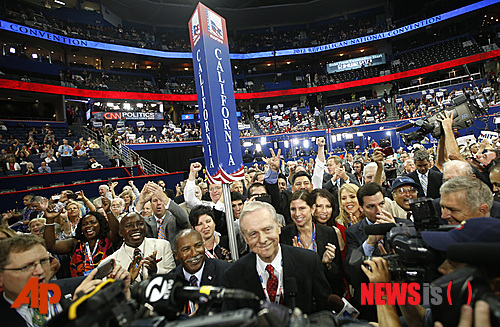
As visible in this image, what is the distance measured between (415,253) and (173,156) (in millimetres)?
22228

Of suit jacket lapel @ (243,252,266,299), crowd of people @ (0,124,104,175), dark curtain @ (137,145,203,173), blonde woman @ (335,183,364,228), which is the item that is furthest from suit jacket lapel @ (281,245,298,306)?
dark curtain @ (137,145,203,173)

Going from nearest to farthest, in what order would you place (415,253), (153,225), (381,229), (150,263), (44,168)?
1. (415,253)
2. (381,229)
3. (150,263)
4. (153,225)
5. (44,168)

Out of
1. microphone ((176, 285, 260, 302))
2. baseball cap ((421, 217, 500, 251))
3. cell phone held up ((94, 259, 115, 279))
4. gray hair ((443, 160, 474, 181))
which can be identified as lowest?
cell phone held up ((94, 259, 115, 279))

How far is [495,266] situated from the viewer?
33.8 inches

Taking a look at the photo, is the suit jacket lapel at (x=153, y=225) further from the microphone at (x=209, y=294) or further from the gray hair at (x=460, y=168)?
the gray hair at (x=460, y=168)

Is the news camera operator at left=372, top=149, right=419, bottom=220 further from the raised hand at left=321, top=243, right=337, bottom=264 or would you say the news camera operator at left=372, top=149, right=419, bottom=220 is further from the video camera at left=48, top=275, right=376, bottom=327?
the video camera at left=48, top=275, right=376, bottom=327

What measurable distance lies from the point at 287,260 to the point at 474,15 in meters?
37.2

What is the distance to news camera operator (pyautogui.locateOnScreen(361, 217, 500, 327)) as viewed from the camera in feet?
2.79

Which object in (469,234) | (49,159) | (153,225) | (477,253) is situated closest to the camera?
(477,253)

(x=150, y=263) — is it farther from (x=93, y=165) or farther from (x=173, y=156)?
(x=173, y=156)

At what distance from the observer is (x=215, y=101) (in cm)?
303

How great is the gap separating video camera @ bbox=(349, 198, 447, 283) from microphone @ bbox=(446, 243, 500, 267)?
1.12 feet

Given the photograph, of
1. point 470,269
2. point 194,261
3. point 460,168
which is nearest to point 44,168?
point 194,261

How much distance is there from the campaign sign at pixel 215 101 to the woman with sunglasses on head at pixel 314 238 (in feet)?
2.59
